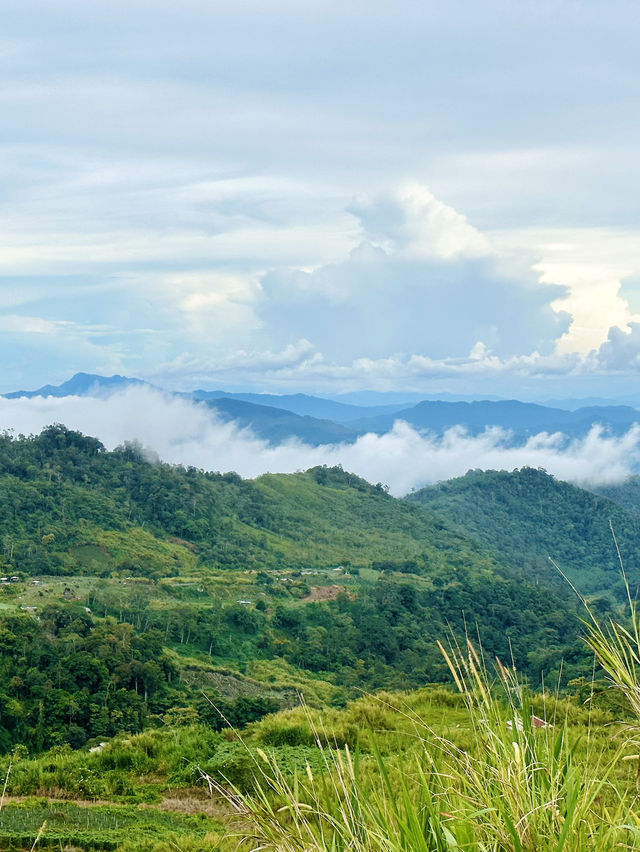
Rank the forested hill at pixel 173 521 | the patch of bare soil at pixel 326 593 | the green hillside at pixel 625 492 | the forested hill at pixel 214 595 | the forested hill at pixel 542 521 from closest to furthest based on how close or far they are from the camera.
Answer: the forested hill at pixel 214 595, the patch of bare soil at pixel 326 593, the forested hill at pixel 173 521, the forested hill at pixel 542 521, the green hillside at pixel 625 492

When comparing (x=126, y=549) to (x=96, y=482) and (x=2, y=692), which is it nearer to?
(x=96, y=482)

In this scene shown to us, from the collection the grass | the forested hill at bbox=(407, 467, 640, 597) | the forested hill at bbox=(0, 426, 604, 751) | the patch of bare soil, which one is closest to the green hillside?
the forested hill at bbox=(407, 467, 640, 597)

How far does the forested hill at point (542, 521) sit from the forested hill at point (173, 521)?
13.6 m

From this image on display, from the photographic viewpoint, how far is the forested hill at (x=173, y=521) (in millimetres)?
55625

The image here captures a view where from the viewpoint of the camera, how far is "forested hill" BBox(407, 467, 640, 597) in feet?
300

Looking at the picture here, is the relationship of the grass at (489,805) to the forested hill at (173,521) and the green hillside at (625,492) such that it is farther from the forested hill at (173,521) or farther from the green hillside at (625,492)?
the green hillside at (625,492)

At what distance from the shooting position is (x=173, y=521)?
65250mm

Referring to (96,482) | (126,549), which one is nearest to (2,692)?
(126,549)

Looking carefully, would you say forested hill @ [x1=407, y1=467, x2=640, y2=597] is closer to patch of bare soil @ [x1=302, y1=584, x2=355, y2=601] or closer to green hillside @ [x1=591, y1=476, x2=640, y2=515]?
patch of bare soil @ [x1=302, y1=584, x2=355, y2=601]

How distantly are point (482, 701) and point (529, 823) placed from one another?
0.62m

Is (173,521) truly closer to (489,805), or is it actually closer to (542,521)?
(542,521)

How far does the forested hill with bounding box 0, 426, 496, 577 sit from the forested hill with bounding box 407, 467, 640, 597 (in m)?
13.6

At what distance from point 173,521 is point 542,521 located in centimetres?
5227

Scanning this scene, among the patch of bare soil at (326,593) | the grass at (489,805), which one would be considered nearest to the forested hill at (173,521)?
the patch of bare soil at (326,593)
